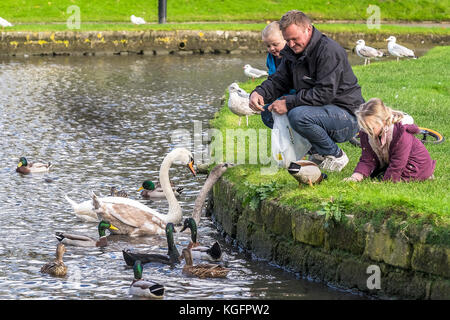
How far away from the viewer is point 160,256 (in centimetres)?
940

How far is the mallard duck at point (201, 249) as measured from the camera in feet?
30.6

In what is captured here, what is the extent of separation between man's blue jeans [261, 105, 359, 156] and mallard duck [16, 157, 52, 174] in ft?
17.0

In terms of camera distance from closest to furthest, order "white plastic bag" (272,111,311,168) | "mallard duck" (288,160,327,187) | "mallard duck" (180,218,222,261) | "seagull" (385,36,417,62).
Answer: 1. "mallard duck" (288,160,327,187)
2. "mallard duck" (180,218,222,261)
3. "white plastic bag" (272,111,311,168)
4. "seagull" (385,36,417,62)

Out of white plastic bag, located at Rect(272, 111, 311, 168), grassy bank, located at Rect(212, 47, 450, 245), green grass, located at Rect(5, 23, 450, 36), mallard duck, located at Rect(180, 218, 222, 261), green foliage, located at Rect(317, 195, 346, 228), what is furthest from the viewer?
green grass, located at Rect(5, 23, 450, 36)

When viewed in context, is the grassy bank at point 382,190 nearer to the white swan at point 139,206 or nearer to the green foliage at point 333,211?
the green foliage at point 333,211

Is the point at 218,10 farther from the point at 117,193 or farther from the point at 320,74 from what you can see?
the point at 320,74

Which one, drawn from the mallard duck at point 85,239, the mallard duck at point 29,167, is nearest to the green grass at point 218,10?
the mallard duck at point 29,167

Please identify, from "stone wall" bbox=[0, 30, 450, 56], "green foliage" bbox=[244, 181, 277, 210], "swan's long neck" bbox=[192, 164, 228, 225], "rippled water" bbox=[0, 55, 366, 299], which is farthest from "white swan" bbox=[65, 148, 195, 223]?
"stone wall" bbox=[0, 30, 450, 56]

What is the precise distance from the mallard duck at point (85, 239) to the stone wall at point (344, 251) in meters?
1.66

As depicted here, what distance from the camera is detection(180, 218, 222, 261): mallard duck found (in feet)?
30.6

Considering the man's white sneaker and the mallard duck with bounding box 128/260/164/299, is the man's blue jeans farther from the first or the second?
the mallard duck with bounding box 128/260/164/299

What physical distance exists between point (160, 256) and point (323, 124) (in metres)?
2.55

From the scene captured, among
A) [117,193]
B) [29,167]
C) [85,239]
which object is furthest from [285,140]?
[29,167]

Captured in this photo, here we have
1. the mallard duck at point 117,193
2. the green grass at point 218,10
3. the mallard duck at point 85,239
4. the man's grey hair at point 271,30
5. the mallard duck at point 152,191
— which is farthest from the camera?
the green grass at point 218,10
